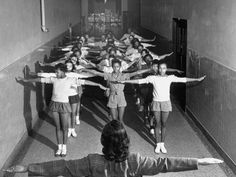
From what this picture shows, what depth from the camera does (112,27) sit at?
28188 mm

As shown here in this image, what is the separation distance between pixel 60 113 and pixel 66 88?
17.0 inches

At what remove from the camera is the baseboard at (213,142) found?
6.40 meters

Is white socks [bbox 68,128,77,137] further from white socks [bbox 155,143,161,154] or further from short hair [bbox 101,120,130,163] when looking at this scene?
short hair [bbox 101,120,130,163]

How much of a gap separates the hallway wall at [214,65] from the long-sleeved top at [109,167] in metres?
3.36

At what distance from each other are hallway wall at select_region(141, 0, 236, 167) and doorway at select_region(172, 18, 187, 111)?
2.44ft

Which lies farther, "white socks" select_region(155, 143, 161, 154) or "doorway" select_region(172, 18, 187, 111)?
"doorway" select_region(172, 18, 187, 111)

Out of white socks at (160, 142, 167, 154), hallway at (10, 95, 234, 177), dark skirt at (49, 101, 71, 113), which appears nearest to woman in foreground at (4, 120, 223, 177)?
hallway at (10, 95, 234, 177)

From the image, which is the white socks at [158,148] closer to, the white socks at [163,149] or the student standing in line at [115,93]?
the white socks at [163,149]

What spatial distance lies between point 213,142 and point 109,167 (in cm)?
478

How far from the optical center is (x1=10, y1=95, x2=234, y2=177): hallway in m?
6.98

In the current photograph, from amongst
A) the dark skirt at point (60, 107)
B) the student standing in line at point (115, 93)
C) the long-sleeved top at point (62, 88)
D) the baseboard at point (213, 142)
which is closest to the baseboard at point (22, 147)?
the dark skirt at point (60, 107)

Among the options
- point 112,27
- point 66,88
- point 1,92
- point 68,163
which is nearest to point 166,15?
point 66,88

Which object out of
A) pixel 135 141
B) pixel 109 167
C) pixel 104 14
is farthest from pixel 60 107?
pixel 104 14

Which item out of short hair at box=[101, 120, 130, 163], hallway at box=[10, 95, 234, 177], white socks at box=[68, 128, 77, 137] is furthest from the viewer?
white socks at box=[68, 128, 77, 137]
